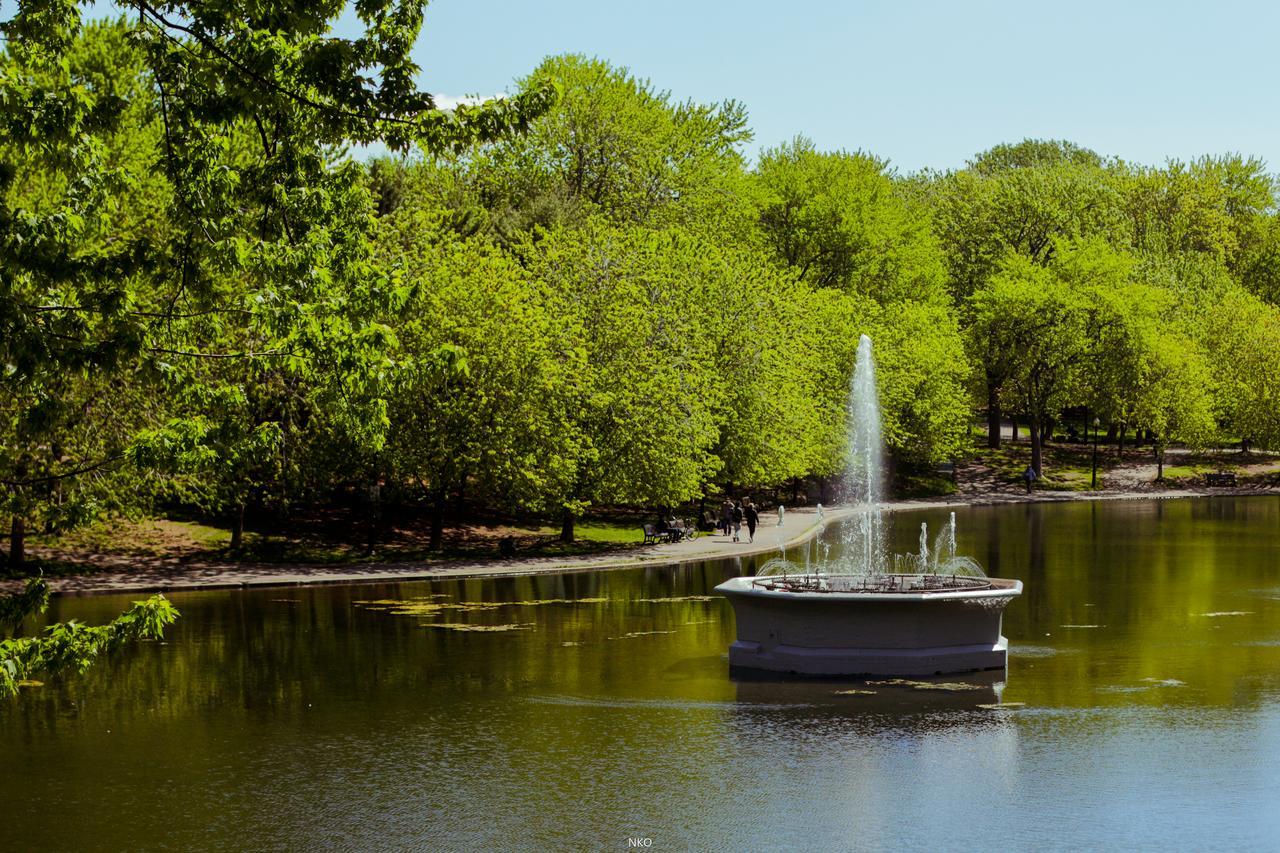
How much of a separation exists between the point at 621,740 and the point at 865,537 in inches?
1298

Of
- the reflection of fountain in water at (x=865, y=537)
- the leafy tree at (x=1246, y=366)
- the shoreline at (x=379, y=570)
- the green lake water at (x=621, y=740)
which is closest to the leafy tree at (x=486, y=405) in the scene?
the shoreline at (x=379, y=570)

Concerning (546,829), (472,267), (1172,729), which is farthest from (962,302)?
(546,829)

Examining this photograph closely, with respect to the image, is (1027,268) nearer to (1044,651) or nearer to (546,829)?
(1044,651)

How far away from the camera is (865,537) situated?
163ft

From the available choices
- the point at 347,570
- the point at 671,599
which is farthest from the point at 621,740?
the point at 347,570

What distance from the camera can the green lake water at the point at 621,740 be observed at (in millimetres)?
14008

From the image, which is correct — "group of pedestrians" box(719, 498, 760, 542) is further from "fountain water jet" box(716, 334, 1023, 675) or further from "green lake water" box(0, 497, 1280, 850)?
"fountain water jet" box(716, 334, 1023, 675)

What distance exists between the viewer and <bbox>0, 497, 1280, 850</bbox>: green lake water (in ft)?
46.0

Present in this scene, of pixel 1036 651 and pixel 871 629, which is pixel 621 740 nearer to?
pixel 871 629

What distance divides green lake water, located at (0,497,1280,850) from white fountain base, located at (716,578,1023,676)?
643 mm

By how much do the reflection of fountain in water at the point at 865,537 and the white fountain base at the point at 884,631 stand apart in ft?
5.58

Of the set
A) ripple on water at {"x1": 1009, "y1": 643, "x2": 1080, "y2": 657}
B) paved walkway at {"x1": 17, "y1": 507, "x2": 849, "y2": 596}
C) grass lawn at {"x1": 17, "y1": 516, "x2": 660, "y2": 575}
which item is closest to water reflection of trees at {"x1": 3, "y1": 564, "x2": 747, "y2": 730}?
paved walkway at {"x1": 17, "y1": 507, "x2": 849, "y2": 596}

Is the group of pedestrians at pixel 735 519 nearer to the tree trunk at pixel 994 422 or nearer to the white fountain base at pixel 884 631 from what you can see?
the white fountain base at pixel 884 631

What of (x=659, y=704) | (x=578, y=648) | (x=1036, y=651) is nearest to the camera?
(x=659, y=704)
